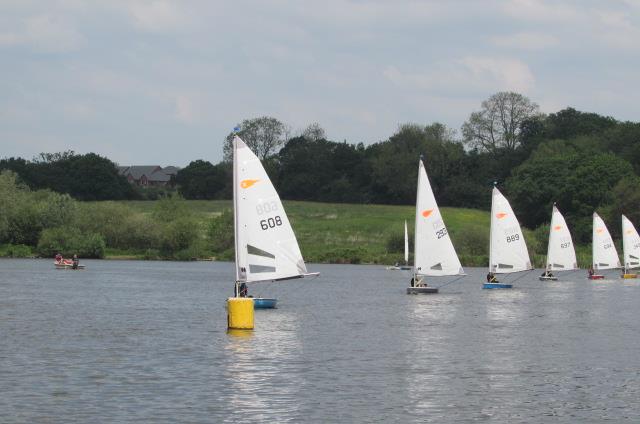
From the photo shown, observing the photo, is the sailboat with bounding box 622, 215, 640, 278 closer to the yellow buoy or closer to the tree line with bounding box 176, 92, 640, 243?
the tree line with bounding box 176, 92, 640, 243

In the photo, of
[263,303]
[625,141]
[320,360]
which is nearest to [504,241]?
[263,303]

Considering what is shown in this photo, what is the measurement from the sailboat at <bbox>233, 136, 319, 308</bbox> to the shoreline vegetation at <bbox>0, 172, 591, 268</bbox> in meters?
76.7

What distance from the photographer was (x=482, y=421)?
26.5 metres

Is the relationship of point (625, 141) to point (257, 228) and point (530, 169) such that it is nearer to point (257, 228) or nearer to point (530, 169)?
point (530, 169)

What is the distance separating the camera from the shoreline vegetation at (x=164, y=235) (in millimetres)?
133250

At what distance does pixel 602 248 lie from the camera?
10238 centimetres

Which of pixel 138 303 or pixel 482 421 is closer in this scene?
pixel 482 421

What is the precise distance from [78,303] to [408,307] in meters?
18.6

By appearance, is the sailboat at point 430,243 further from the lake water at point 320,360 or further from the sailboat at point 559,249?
the sailboat at point 559,249


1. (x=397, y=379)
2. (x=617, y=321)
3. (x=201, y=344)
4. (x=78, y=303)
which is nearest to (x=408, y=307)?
(x=617, y=321)

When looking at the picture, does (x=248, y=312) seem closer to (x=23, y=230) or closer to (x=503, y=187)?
(x=23, y=230)

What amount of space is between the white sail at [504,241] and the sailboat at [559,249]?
15.4 meters

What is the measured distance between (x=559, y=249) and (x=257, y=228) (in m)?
51.5

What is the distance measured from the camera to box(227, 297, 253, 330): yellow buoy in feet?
146
